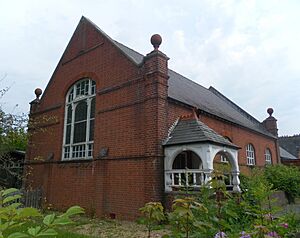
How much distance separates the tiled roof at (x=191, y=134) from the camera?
10.0 meters

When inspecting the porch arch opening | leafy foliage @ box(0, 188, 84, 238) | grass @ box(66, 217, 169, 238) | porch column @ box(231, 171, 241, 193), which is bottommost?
grass @ box(66, 217, 169, 238)

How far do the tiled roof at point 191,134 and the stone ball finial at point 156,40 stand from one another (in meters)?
3.30

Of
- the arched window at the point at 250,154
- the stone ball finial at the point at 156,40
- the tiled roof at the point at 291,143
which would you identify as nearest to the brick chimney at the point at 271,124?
the arched window at the point at 250,154

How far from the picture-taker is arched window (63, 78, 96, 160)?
13.6 m

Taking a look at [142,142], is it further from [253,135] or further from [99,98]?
[253,135]

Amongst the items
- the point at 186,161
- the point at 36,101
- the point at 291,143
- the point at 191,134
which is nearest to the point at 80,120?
the point at 36,101

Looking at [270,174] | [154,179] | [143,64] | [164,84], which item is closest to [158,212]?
[154,179]

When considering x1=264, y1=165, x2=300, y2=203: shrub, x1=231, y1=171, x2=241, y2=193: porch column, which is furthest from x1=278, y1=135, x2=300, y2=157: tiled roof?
x1=231, y1=171, x2=241, y2=193: porch column

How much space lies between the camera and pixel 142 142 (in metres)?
10.9

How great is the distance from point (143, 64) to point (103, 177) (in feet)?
16.8

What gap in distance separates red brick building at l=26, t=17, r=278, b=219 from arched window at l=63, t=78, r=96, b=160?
0.05 metres

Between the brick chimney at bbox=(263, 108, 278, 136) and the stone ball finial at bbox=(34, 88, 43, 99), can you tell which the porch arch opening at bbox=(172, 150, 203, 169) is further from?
the brick chimney at bbox=(263, 108, 278, 136)

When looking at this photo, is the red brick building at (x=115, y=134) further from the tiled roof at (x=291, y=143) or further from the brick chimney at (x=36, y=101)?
the tiled roof at (x=291, y=143)

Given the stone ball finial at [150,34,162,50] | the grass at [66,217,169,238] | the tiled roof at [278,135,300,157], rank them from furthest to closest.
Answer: the tiled roof at [278,135,300,157] < the stone ball finial at [150,34,162,50] < the grass at [66,217,169,238]
